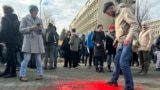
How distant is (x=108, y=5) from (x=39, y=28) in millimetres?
2361

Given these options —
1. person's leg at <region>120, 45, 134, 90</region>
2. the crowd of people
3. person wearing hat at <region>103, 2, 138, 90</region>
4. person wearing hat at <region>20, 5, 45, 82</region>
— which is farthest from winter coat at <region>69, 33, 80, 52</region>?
person's leg at <region>120, 45, 134, 90</region>

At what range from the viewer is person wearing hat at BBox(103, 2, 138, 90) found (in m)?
7.43

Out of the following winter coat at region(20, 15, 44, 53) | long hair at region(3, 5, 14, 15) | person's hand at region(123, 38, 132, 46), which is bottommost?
person's hand at region(123, 38, 132, 46)

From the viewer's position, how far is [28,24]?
962 cm

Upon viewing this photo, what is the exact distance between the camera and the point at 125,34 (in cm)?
778

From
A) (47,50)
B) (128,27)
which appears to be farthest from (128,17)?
(47,50)

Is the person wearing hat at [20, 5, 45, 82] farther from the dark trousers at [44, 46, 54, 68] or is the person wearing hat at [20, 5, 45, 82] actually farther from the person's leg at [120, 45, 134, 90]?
the dark trousers at [44, 46, 54, 68]

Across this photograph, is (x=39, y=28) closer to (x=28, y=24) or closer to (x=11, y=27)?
(x=28, y=24)

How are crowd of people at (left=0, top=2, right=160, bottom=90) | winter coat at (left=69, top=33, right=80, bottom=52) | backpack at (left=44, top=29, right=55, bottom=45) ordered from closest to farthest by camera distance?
crowd of people at (left=0, top=2, right=160, bottom=90) < backpack at (left=44, top=29, right=55, bottom=45) < winter coat at (left=69, top=33, right=80, bottom=52)

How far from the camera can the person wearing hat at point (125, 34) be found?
7430mm

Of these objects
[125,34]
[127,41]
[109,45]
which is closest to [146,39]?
[109,45]

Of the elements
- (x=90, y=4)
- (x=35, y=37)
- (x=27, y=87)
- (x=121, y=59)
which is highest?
(x=90, y=4)

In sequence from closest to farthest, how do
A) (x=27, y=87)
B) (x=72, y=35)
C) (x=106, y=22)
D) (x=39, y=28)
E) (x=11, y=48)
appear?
(x=27, y=87) → (x=39, y=28) → (x=11, y=48) → (x=72, y=35) → (x=106, y=22)

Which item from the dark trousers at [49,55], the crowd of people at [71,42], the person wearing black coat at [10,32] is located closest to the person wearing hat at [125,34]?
the crowd of people at [71,42]
